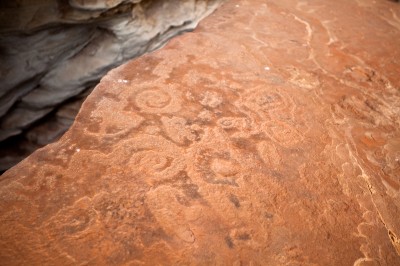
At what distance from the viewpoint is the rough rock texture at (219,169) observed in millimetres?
895

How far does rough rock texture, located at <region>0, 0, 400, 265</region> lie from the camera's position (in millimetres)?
895

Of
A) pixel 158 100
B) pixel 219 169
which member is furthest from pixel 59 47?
pixel 219 169

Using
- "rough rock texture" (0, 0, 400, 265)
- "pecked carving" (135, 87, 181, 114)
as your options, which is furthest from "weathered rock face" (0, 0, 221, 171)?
"pecked carving" (135, 87, 181, 114)

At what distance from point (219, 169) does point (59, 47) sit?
1.15m

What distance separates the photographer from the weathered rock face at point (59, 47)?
139 centimetres

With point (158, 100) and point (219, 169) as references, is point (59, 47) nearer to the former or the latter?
point (158, 100)

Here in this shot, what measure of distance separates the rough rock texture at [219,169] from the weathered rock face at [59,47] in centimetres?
27

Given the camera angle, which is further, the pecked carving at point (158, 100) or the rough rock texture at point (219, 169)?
the pecked carving at point (158, 100)

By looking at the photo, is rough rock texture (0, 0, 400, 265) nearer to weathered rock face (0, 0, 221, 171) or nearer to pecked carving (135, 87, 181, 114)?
pecked carving (135, 87, 181, 114)

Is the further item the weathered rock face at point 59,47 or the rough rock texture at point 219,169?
the weathered rock face at point 59,47

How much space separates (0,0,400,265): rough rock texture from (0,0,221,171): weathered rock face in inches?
10.7

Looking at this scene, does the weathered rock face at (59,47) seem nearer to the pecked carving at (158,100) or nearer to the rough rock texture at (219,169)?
the rough rock texture at (219,169)

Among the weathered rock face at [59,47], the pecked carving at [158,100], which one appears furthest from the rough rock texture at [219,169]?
the weathered rock face at [59,47]

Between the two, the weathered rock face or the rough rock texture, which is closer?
the rough rock texture
